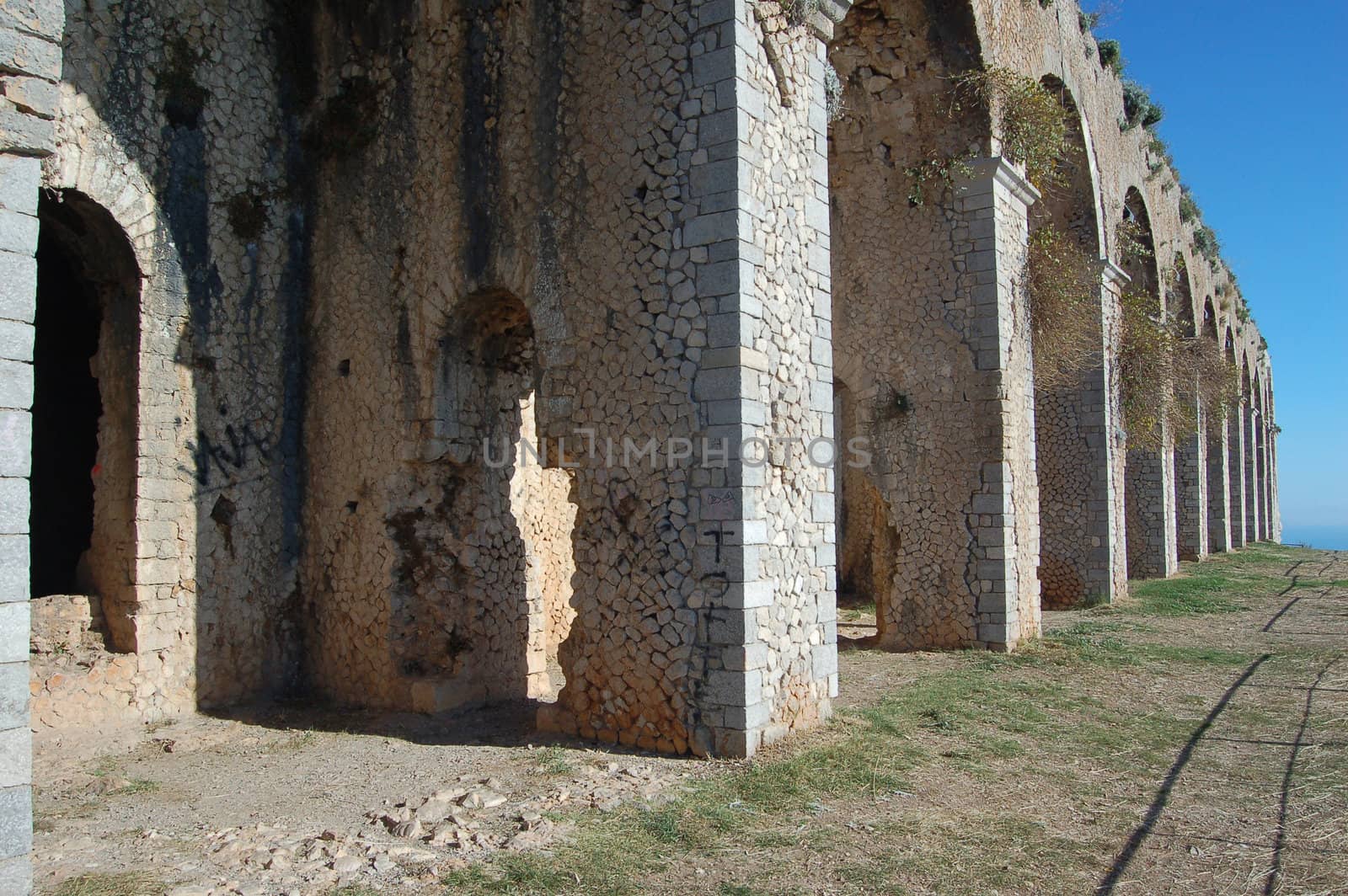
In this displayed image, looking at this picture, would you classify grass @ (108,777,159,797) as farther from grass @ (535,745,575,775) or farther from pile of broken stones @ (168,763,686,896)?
grass @ (535,745,575,775)

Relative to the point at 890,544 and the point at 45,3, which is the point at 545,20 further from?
the point at 890,544

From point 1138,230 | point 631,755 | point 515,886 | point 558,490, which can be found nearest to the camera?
point 515,886

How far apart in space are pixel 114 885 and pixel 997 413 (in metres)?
8.60

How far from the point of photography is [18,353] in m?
3.43

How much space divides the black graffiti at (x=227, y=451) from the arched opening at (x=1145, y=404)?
13.1m

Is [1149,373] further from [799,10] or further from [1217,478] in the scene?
[1217,478]

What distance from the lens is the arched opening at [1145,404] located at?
16047mm

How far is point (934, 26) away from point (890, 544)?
552 centimetres

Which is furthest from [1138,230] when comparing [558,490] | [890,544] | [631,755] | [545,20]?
[631,755]

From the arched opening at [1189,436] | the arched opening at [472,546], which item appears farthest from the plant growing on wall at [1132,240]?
the arched opening at [472,546]

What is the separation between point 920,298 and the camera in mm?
10680

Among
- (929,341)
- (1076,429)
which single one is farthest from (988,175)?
(1076,429)

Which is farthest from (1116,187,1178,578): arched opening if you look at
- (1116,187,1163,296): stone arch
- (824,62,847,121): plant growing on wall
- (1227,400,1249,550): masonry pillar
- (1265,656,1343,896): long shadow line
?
(1227,400,1249,550): masonry pillar

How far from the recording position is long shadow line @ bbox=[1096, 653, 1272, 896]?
14.6ft
